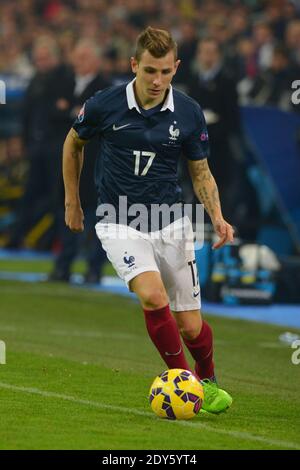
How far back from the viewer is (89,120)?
30.3 ft

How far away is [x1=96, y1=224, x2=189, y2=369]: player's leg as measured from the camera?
29.0 feet

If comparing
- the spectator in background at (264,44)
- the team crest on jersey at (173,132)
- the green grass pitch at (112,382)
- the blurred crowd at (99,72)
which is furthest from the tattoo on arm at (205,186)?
the spectator in background at (264,44)

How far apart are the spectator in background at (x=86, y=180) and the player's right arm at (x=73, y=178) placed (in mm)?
8858

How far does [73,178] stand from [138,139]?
1.68 ft

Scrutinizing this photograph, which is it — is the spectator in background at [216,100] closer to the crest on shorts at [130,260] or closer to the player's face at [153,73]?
the player's face at [153,73]

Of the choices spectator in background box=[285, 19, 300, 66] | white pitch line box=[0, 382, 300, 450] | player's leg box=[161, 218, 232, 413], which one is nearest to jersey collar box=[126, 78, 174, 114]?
player's leg box=[161, 218, 232, 413]

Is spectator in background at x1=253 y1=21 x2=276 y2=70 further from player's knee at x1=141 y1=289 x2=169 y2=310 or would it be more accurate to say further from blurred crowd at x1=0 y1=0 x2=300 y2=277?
player's knee at x1=141 y1=289 x2=169 y2=310

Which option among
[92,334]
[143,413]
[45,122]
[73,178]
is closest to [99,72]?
[45,122]

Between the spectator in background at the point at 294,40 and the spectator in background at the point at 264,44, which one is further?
the spectator in background at the point at 264,44

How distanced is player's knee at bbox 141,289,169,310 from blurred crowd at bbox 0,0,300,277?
9.69 meters

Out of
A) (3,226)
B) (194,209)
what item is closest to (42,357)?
(194,209)

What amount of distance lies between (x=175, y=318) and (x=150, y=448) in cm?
185

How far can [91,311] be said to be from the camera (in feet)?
53.0

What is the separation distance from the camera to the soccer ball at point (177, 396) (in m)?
8.66
